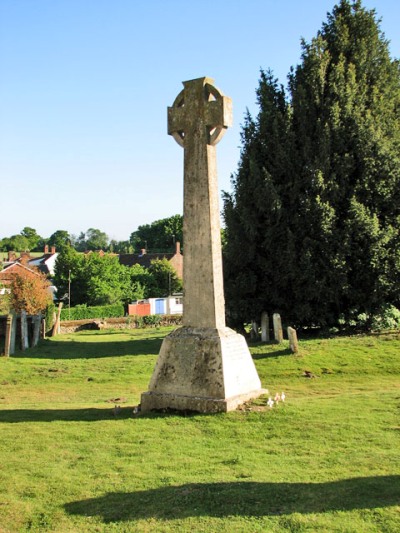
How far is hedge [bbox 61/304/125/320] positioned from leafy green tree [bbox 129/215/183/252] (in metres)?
51.7

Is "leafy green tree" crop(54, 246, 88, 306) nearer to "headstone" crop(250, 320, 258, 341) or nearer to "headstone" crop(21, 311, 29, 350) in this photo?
"headstone" crop(21, 311, 29, 350)

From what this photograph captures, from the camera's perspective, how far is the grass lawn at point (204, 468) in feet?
16.5

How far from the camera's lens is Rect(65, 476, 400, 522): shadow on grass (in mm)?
5105

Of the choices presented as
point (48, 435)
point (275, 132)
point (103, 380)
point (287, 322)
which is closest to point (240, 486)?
point (48, 435)

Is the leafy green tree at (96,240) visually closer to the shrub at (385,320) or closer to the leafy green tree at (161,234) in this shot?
the leafy green tree at (161,234)

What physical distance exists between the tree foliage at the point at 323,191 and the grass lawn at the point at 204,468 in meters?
11.6

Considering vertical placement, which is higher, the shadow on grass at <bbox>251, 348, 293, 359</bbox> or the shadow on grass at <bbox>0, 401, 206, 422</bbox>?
the shadow on grass at <bbox>251, 348, 293, 359</bbox>

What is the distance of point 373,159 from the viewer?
71.7 feet

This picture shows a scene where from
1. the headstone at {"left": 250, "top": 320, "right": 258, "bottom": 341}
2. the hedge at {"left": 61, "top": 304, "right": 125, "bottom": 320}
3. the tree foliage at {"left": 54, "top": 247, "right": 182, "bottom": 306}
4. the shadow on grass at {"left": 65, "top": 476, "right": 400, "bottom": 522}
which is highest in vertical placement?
the tree foliage at {"left": 54, "top": 247, "right": 182, "bottom": 306}

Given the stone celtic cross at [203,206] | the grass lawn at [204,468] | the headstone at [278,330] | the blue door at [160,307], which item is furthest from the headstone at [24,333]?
the blue door at [160,307]

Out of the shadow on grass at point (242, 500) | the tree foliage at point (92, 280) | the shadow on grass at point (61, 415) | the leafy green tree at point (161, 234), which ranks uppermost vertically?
the leafy green tree at point (161, 234)

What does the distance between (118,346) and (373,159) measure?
43.5 ft

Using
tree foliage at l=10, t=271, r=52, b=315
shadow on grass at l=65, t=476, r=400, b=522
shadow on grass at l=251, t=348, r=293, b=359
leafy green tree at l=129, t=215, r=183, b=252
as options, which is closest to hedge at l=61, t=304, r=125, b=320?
tree foliage at l=10, t=271, r=52, b=315

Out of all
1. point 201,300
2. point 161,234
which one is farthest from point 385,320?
point 161,234
